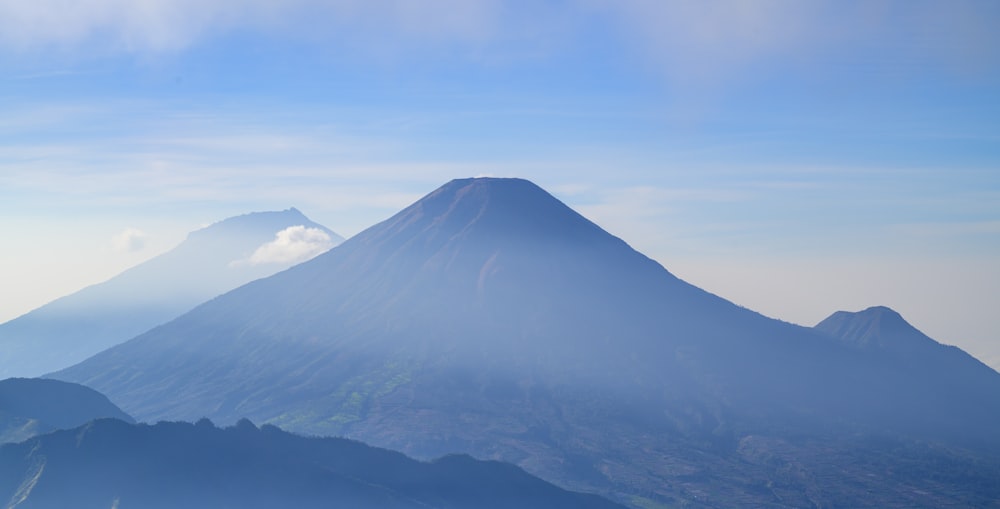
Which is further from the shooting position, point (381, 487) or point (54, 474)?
point (381, 487)

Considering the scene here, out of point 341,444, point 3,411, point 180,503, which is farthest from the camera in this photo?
point 3,411

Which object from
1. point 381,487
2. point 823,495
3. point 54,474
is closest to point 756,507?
point 823,495

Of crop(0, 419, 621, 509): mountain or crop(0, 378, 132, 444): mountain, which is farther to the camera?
crop(0, 378, 132, 444): mountain

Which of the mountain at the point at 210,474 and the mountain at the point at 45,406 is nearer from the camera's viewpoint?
the mountain at the point at 210,474

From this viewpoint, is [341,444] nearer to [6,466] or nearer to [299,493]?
[299,493]
